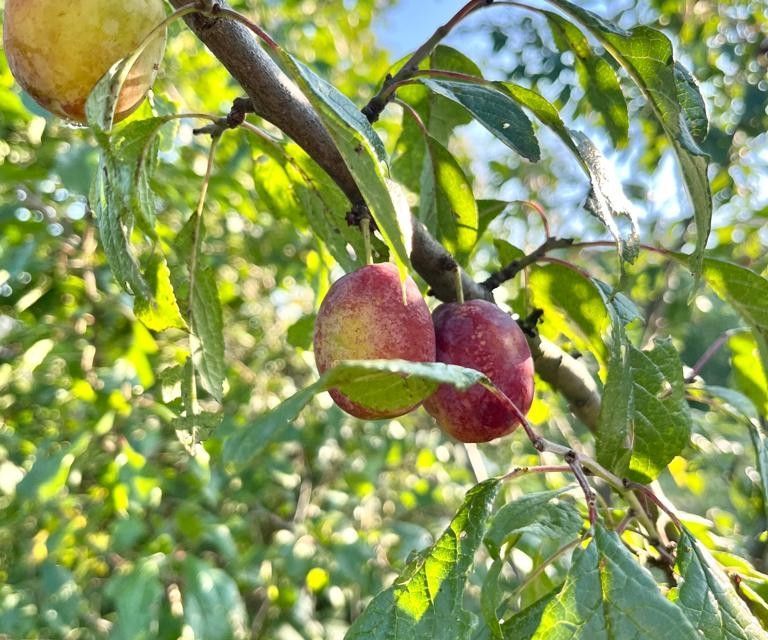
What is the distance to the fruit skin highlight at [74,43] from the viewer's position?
64 centimetres

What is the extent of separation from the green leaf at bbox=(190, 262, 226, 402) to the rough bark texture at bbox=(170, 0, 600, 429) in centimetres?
22

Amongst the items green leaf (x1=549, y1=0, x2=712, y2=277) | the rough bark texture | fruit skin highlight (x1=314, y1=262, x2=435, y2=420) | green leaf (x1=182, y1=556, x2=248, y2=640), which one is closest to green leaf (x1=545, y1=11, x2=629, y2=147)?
green leaf (x1=549, y1=0, x2=712, y2=277)

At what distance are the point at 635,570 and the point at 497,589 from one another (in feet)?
0.43

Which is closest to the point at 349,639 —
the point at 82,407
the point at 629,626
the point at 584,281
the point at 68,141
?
the point at 629,626

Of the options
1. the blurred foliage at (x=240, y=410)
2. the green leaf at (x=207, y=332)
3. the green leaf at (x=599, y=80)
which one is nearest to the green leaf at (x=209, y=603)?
the blurred foliage at (x=240, y=410)

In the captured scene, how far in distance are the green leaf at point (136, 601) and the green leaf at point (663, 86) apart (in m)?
1.19

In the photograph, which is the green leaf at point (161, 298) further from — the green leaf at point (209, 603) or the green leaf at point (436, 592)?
the green leaf at point (209, 603)

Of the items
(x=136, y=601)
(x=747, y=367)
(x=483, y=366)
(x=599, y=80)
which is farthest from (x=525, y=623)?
(x=136, y=601)

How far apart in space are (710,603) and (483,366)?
0.29 meters

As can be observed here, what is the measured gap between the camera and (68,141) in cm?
181

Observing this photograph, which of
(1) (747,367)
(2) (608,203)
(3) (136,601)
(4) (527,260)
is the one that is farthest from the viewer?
(3) (136,601)

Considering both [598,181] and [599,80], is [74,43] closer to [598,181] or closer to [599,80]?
[598,181]

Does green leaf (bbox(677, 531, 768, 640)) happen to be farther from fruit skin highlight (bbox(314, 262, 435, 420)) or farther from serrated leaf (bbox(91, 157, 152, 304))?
serrated leaf (bbox(91, 157, 152, 304))

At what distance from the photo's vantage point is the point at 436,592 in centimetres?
65
